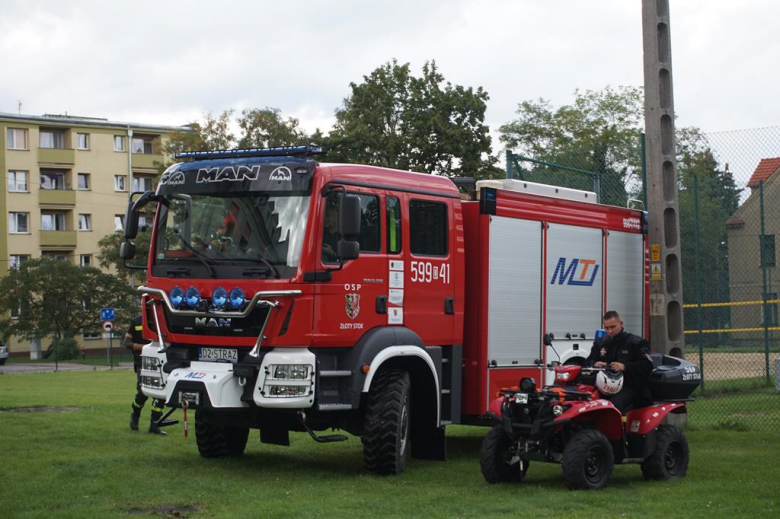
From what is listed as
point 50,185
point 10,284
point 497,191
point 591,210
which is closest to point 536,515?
point 497,191

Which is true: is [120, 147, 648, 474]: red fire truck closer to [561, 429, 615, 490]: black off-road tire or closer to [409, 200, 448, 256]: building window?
[409, 200, 448, 256]: building window

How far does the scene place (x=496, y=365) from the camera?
12602 millimetres

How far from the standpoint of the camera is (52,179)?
7525cm

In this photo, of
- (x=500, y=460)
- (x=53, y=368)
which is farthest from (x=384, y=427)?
(x=53, y=368)

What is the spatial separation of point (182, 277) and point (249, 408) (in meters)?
1.53

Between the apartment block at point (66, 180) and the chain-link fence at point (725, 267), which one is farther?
the apartment block at point (66, 180)

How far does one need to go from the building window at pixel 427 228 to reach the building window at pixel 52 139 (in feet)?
221

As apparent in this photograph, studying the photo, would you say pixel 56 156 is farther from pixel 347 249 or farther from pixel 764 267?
pixel 347 249

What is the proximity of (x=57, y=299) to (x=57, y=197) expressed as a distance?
1500cm

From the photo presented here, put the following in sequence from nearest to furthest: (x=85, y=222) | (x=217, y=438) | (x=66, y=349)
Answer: (x=217, y=438), (x=66, y=349), (x=85, y=222)

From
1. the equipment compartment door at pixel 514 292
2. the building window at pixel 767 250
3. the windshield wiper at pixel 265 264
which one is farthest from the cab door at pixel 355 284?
the building window at pixel 767 250

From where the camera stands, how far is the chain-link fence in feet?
53.0

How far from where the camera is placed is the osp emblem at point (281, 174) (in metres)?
10.9

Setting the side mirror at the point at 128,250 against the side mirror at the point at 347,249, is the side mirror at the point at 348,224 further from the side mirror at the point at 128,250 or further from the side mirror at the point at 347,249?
the side mirror at the point at 128,250
